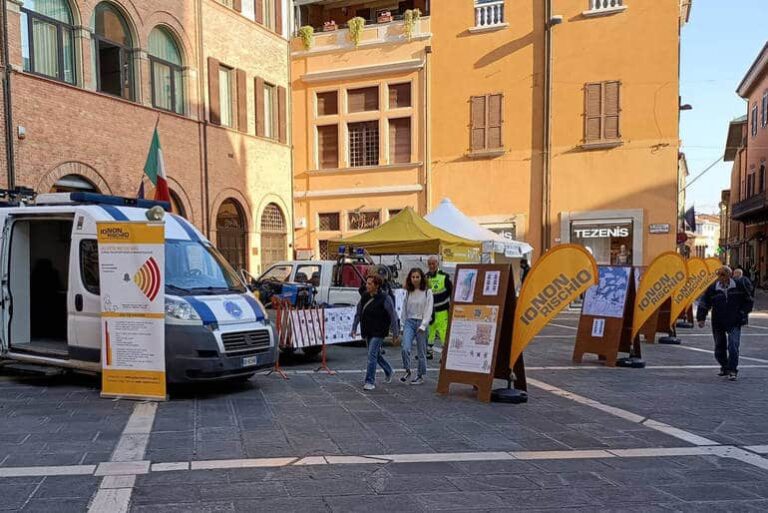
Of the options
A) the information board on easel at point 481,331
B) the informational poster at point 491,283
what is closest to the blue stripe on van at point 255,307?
the information board on easel at point 481,331

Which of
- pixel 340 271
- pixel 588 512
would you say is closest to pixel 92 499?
pixel 588 512

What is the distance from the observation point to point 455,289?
8234 millimetres

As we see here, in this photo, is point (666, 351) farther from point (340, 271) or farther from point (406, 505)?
point (406, 505)

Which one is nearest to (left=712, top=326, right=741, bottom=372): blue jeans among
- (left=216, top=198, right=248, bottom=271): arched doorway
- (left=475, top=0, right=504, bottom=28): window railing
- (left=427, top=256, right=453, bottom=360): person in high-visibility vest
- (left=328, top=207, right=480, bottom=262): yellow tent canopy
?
(left=427, top=256, right=453, bottom=360): person in high-visibility vest

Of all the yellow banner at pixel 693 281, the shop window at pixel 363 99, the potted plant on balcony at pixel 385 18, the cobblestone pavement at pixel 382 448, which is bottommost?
the cobblestone pavement at pixel 382 448

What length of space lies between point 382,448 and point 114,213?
4887 millimetres

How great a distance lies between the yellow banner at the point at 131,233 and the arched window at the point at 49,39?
834 centimetres

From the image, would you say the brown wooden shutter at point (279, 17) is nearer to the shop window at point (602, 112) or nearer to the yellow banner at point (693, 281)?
the shop window at point (602, 112)

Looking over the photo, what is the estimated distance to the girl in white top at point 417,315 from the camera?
28.3ft

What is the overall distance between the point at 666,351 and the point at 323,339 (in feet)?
23.4

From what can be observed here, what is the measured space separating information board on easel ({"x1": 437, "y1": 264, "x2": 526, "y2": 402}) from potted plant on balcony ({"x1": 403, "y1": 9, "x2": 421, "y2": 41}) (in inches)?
679

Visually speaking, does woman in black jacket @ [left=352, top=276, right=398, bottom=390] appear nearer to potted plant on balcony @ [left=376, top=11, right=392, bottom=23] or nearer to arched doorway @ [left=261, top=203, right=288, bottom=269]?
arched doorway @ [left=261, top=203, right=288, bottom=269]

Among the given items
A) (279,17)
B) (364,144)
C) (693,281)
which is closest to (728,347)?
(693,281)

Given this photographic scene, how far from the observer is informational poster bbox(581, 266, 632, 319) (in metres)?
10.9
